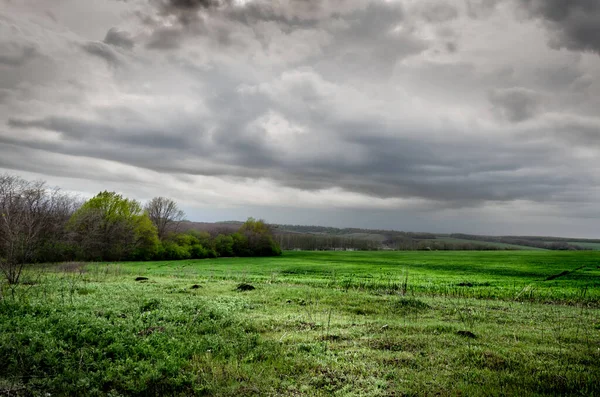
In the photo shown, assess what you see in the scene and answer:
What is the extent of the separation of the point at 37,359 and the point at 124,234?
79.3 m

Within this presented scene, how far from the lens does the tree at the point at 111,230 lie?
2965 inches

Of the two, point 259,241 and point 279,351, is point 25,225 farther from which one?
point 259,241

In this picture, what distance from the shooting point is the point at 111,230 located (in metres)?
80.2

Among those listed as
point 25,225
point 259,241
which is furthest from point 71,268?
point 259,241

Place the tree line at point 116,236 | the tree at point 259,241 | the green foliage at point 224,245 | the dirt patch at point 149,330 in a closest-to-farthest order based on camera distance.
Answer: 1. the dirt patch at point 149,330
2. the tree line at point 116,236
3. the green foliage at point 224,245
4. the tree at point 259,241

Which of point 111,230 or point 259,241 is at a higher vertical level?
point 111,230

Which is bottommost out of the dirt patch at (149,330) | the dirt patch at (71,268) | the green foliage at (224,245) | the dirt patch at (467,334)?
the green foliage at (224,245)

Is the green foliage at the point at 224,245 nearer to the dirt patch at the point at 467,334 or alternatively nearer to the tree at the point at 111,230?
the tree at the point at 111,230

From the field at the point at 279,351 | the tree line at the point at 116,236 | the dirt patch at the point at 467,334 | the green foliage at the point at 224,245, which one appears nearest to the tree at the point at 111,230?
the tree line at the point at 116,236

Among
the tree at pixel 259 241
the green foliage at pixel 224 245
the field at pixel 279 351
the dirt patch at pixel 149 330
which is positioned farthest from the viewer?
the tree at pixel 259 241

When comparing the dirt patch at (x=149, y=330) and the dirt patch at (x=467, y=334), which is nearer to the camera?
the dirt patch at (x=149, y=330)

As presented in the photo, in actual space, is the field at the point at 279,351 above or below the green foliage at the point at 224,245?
above

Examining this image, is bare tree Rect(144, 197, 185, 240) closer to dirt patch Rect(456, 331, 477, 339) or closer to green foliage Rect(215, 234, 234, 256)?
green foliage Rect(215, 234, 234, 256)

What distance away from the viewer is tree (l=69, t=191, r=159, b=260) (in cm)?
7531
